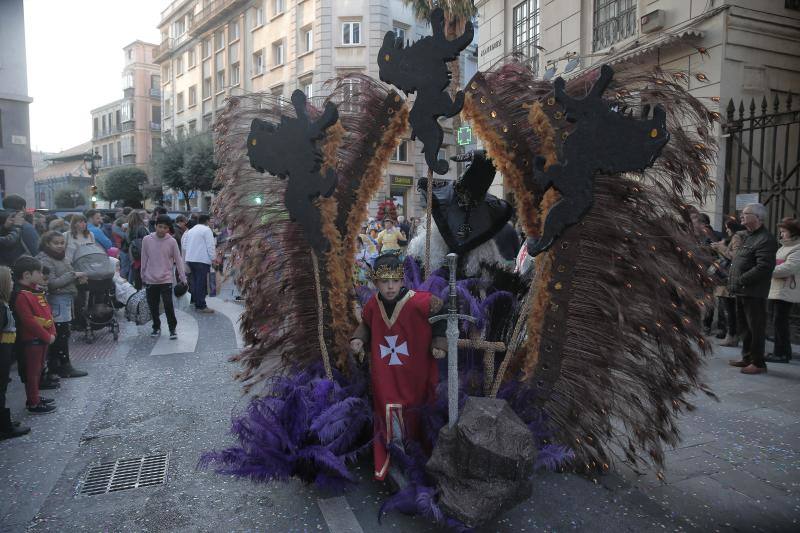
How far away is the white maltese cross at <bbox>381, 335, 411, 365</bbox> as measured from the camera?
3494mm

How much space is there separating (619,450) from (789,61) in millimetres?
9365

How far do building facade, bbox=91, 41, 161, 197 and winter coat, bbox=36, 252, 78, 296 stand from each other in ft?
156

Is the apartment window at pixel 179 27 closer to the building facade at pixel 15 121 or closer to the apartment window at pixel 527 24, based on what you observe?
the building facade at pixel 15 121

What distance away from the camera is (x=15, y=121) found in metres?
21.7

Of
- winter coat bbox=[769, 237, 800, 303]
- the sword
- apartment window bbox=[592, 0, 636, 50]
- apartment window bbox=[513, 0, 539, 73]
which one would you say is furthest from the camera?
apartment window bbox=[513, 0, 539, 73]

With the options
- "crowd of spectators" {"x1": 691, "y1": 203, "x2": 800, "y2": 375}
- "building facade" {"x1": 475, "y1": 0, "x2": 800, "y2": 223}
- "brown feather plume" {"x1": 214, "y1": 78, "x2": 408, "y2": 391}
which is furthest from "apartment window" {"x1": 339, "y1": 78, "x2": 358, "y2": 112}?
"building facade" {"x1": 475, "y1": 0, "x2": 800, "y2": 223}

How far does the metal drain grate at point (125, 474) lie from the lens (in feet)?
11.8

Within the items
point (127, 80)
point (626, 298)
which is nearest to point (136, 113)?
point (127, 80)

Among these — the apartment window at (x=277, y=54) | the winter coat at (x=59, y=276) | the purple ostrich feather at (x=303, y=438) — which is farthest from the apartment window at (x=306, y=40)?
the purple ostrich feather at (x=303, y=438)

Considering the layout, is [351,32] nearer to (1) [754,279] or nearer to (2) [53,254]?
(2) [53,254]

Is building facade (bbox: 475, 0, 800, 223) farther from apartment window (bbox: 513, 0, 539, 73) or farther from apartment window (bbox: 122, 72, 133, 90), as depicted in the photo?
apartment window (bbox: 122, 72, 133, 90)

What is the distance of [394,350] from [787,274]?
536 centimetres

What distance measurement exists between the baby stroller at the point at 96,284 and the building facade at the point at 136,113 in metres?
46.3

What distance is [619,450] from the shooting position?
411cm
